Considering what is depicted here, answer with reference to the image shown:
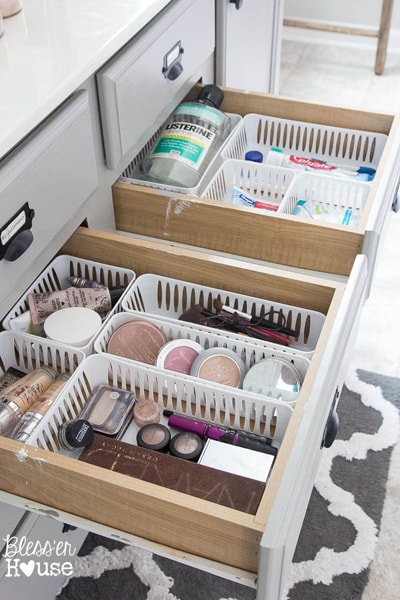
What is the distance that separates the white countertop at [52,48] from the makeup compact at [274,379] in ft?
1.36

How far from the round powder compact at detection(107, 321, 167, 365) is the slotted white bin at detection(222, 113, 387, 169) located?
17.9 inches

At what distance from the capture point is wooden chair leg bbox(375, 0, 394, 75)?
8.23ft

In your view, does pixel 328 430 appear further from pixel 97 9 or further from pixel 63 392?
pixel 97 9

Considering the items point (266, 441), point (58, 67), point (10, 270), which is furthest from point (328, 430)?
point (58, 67)

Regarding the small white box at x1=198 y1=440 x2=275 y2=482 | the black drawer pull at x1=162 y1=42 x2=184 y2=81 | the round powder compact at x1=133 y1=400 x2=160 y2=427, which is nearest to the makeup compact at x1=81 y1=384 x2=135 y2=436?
the round powder compact at x1=133 y1=400 x2=160 y2=427

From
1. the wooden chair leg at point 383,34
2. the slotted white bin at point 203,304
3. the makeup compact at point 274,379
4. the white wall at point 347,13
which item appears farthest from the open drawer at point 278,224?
the white wall at point 347,13

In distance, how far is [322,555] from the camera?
47.2 inches

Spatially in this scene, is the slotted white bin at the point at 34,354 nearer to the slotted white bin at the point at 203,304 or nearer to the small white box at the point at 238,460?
the slotted white bin at the point at 203,304

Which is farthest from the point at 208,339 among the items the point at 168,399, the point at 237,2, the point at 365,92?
the point at 365,92

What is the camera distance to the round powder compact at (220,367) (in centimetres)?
91

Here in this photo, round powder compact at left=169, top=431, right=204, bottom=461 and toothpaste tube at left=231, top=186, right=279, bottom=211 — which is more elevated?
toothpaste tube at left=231, top=186, right=279, bottom=211

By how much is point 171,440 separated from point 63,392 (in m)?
0.15

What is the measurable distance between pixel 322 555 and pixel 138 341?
0.55m

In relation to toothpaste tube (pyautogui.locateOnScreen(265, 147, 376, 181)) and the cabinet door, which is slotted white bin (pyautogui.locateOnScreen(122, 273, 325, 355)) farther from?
the cabinet door
